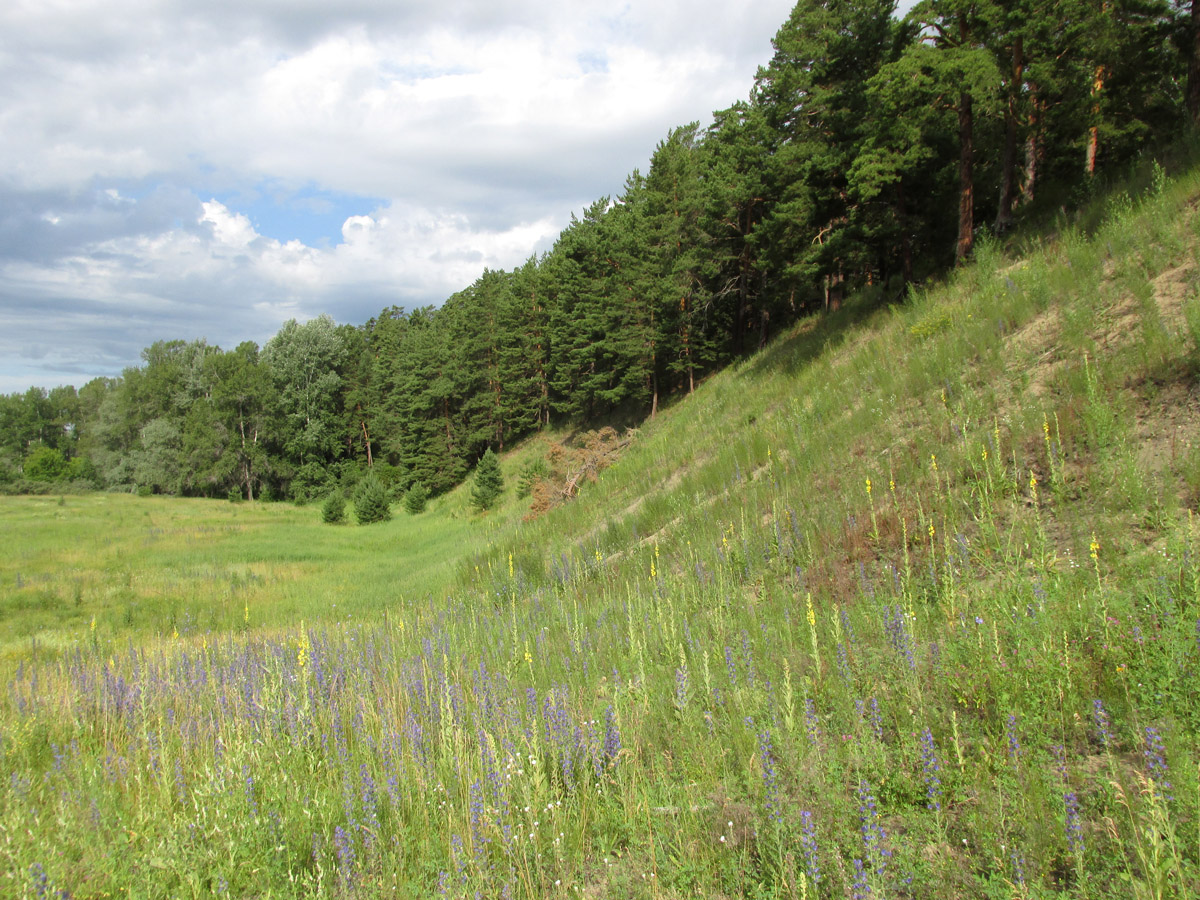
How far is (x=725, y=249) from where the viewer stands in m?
27.5

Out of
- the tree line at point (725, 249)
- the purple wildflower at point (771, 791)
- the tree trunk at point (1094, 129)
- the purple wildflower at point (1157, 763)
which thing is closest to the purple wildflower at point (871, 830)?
the purple wildflower at point (771, 791)

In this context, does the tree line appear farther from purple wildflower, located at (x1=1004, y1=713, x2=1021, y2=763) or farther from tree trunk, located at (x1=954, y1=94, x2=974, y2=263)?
purple wildflower, located at (x1=1004, y1=713, x2=1021, y2=763)

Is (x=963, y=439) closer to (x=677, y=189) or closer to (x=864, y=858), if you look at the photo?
(x=864, y=858)

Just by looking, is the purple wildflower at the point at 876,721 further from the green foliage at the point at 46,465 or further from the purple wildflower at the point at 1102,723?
the green foliage at the point at 46,465

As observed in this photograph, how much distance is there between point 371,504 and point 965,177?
122 ft

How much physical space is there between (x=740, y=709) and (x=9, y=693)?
7122 mm

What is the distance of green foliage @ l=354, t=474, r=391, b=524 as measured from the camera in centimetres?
4034

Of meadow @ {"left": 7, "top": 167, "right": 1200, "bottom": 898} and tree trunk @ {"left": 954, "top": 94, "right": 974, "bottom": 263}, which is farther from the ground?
tree trunk @ {"left": 954, "top": 94, "right": 974, "bottom": 263}

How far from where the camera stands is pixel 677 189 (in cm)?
3022

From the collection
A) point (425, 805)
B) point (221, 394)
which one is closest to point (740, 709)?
point (425, 805)

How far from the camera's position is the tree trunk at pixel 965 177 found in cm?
1292

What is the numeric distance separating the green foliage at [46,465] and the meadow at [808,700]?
110 m

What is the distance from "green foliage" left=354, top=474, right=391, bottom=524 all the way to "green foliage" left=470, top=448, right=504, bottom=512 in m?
11.8

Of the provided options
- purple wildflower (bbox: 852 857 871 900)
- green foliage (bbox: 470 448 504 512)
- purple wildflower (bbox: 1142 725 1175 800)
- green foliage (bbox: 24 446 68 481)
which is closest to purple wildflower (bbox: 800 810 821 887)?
purple wildflower (bbox: 852 857 871 900)
